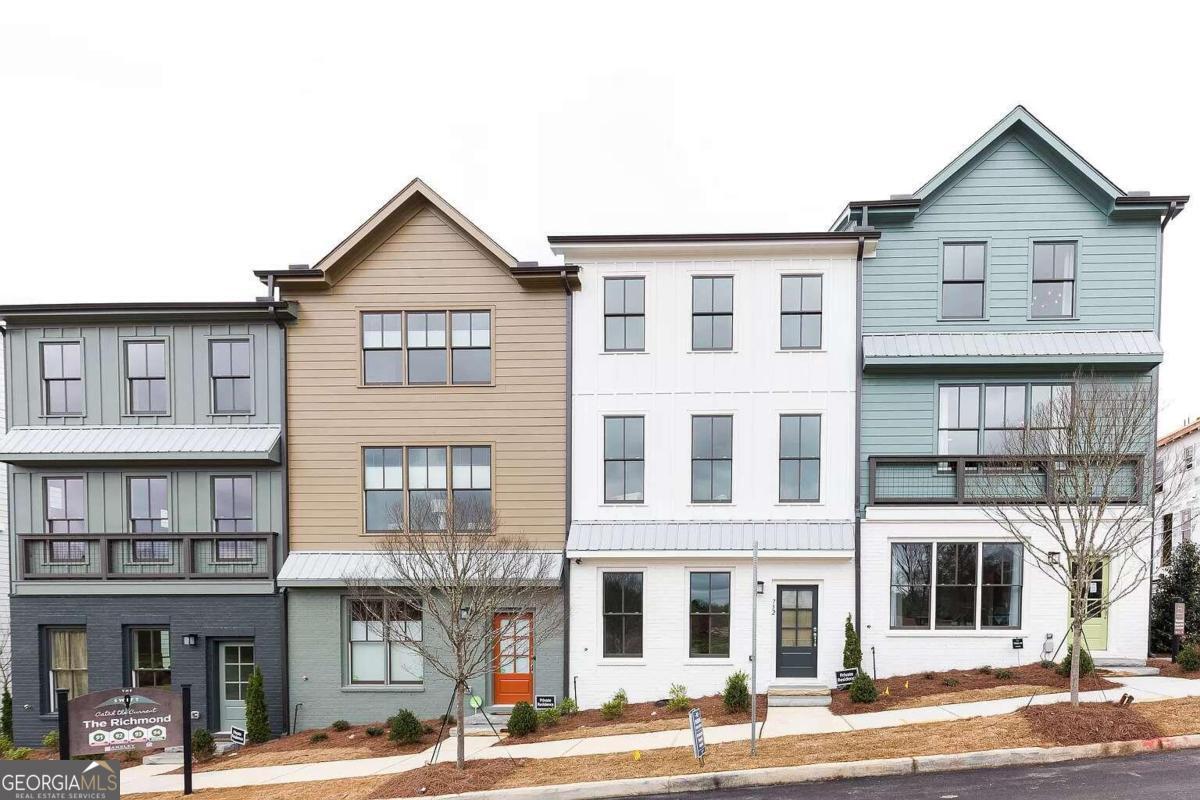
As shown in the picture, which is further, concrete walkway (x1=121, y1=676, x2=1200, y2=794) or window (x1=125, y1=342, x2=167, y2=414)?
window (x1=125, y1=342, x2=167, y2=414)

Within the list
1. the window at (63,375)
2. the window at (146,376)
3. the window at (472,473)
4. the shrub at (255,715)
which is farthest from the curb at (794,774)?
the window at (63,375)

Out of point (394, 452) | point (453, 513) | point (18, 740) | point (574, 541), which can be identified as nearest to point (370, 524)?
point (394, 452)

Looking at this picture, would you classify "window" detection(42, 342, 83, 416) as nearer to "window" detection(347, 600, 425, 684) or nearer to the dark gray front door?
"window" detection(347, 600, 425, 684)

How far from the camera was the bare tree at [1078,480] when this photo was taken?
39.2 feet

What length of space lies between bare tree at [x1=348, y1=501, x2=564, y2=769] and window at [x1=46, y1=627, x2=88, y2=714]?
683 centimetres

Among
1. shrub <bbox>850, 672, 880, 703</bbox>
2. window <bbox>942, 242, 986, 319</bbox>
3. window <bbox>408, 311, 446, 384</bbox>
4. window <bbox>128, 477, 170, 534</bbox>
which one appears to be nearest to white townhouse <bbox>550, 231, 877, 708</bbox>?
shrub <bbox>850, 672, 880, 703</bbox>

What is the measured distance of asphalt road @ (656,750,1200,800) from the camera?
905 centimetres

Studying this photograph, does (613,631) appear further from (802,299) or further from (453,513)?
(802,299)

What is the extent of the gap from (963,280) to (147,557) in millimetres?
20390

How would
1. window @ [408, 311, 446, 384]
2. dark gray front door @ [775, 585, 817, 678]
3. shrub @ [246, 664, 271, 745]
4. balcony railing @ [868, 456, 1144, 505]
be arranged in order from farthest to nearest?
window @ [408, 311, 446, 384], dark gray front door @ [775, 585, 817, 678], shrub @ [246, 664, 271, 745], balcony railing @ [868, 456, 1144, 505]

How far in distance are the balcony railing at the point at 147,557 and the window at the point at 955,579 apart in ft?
51.0

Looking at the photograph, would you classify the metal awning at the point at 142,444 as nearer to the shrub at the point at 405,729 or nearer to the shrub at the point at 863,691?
the shrub at the point at 405,729

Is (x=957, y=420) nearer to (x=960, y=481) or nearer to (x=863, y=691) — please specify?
(x=960, y=481)

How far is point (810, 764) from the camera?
10336 millimetres
